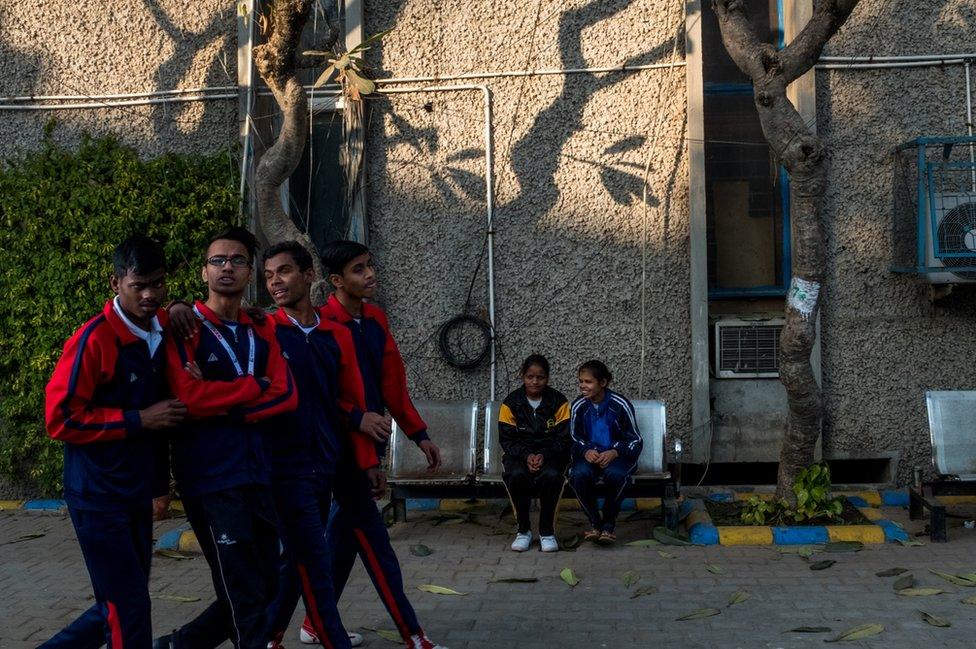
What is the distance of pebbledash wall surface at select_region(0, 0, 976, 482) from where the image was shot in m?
8.80

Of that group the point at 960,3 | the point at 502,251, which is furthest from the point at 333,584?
the point at 960,3

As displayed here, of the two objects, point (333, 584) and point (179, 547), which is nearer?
point (333, 584)

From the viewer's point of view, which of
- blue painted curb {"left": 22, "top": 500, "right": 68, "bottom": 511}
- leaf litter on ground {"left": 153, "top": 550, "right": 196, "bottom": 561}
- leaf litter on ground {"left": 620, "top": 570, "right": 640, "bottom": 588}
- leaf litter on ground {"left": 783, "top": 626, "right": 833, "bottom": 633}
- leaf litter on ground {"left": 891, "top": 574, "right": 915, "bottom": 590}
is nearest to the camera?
leaf litter on ground {"left": 783, "top": 626, "right": 833, "bottom": 633}

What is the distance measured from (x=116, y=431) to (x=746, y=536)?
4.54 meters

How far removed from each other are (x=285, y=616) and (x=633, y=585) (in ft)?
7.17

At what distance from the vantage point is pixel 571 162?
9016mm

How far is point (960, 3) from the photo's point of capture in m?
8.73

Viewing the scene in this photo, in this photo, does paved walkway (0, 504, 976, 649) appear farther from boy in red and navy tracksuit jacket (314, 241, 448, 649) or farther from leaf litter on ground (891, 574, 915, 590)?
boy in red and navy tracksuit jacket (314, 241, 448, 649)

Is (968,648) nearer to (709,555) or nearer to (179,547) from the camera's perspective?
(709,555)

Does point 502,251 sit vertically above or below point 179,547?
above

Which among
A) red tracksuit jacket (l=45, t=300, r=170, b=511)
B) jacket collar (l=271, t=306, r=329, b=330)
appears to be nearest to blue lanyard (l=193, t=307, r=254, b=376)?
red tracksuit jacket (l=45, t=300, r=170, b=511)

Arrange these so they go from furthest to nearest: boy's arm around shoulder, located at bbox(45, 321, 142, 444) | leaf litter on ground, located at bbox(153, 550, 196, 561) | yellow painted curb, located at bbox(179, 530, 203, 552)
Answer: yellow painted curb, located at bbox(179, 530, 203, 552), leaf litter on ground, located at bbox(153, 550, 196, 561), boy's arm around shoulder, located at bbox(45, 321, 142, 444)

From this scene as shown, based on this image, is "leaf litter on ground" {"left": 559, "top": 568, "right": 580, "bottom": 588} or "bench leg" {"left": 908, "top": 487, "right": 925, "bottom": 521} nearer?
"leaf litter on ground" {"left": 559, "top": 568, "right": 580, "bottom": 588}

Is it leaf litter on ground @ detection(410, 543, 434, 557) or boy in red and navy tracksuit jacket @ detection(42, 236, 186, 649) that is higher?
boy in red and navy tracksuit jacket @ detection(42, 236, 186, 649)
